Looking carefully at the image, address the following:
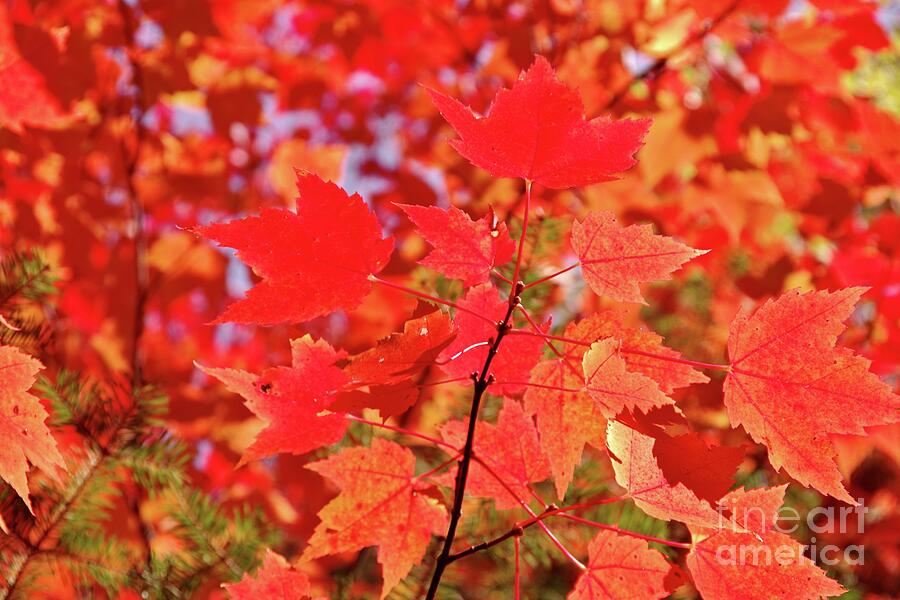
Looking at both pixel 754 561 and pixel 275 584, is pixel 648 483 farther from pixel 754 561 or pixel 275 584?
pixel 275 584

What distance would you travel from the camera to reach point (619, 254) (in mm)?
663

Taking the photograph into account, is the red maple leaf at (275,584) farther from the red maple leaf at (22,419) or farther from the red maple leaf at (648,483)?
the red maple leaf at (648,483)

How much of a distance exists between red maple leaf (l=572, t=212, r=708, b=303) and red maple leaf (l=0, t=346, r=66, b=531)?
45 centimetres

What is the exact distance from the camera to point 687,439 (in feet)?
2.08

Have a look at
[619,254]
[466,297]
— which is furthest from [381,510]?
[619,254]

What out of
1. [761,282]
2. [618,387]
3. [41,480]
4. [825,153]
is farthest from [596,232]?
[825,153]

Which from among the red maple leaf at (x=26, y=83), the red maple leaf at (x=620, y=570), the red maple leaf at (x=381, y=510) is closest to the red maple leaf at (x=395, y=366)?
the red maple leaf at (x=381, y=510)

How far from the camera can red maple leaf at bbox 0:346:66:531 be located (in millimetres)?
621

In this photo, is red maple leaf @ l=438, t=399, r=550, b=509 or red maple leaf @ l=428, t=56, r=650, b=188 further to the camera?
red maple leaf @ l=438, t=399, r=550, b=509

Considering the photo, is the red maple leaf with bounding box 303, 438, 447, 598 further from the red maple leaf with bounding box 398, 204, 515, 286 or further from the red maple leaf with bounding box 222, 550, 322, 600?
the red maple leaf with bounding box 398, 204, 515, 286

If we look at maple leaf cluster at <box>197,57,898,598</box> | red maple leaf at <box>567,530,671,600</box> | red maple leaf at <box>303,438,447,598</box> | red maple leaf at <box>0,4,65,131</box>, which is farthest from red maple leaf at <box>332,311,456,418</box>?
red maple leaf at <box>0,4,65,131</box>

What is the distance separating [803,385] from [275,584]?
0.48 m

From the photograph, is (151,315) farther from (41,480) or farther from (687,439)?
(687,439)

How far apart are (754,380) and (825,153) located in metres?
1.78
